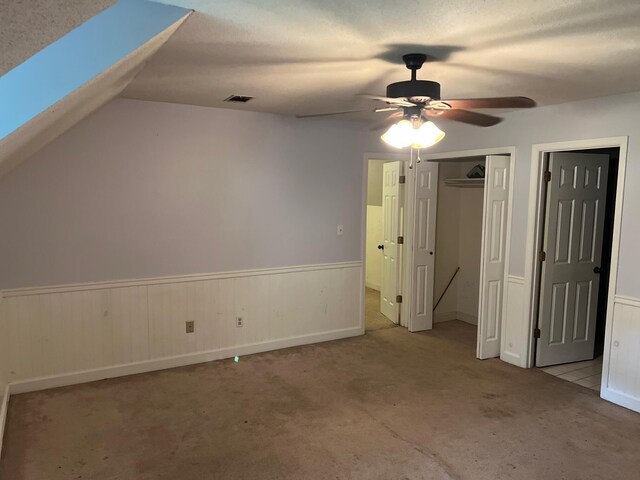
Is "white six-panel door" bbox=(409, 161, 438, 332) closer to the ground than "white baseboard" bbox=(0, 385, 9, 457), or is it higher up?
higher up

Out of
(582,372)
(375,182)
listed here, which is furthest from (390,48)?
(375,182)

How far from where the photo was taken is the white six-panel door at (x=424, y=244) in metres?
5.21

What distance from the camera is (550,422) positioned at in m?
3.21

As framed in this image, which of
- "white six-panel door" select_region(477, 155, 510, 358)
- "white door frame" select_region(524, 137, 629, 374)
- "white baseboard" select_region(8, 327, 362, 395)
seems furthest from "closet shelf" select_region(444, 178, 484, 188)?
"white baseboard" select_region(8, 327, 362, 395)

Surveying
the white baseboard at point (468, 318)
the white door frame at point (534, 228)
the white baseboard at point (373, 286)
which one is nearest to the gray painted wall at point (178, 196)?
the white door frame at point (534, 228)

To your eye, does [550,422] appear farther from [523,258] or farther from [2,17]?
[2,17]

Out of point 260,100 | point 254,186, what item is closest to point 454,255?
point 254,186

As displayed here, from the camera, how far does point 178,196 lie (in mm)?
4023

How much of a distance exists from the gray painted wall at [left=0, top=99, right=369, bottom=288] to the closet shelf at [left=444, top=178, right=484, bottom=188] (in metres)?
1.19

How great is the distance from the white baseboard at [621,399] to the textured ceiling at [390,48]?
226 centimetres

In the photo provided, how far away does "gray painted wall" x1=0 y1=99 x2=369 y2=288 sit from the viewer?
3.53 meters

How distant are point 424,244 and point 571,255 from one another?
5.04 feet

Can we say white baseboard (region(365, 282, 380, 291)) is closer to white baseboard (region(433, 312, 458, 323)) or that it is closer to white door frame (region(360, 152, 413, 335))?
white baseboard (region(433, 312, 458, 323))

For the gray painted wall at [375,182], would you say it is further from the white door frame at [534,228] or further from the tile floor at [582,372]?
the tile floor at [582,372]
